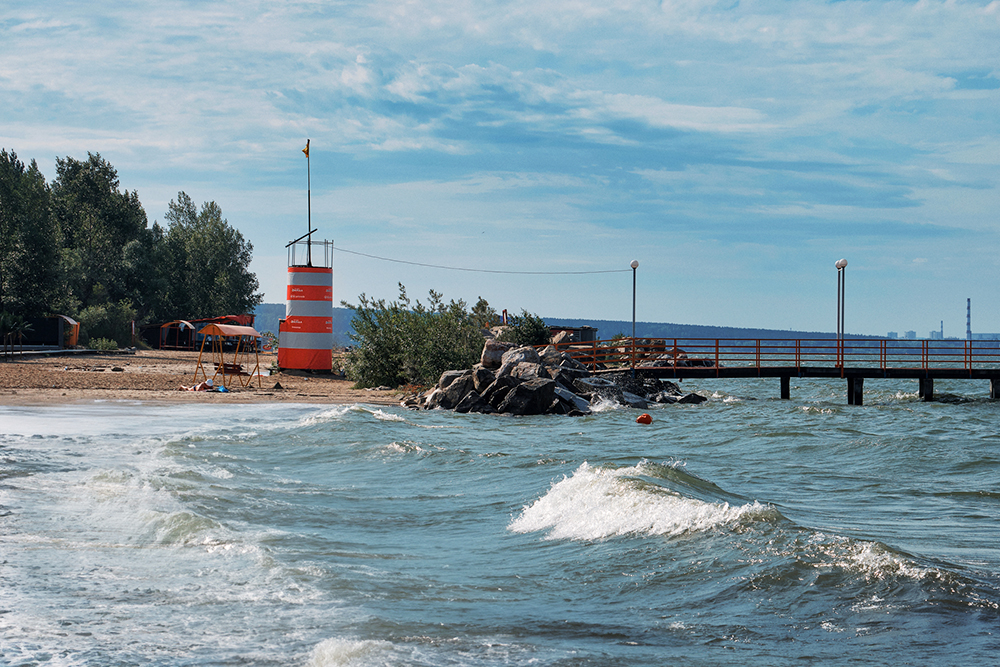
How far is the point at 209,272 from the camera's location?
7450cm

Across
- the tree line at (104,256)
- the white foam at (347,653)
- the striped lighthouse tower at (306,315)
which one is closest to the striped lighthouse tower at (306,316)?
the striped lighthouse tower at (306,315)

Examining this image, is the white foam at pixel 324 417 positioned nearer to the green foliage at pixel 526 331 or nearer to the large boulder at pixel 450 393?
the large boulder at pixel 450 393

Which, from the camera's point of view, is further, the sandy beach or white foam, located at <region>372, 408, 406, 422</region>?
the sandy beach

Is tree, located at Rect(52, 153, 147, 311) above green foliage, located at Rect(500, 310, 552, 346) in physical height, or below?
above

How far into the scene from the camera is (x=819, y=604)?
23.0 feet

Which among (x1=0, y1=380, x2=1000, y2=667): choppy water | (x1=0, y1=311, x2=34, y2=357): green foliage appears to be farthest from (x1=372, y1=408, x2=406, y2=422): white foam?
(x1=0, y1=311, x2=34, y2=357): green foliage

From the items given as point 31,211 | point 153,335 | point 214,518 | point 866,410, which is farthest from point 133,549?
point 153,335

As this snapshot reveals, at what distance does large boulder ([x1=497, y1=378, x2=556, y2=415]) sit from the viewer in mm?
26031

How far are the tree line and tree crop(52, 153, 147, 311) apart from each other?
0.08 metres

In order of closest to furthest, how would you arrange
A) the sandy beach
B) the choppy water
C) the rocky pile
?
the choppy water, the sandy beach, the rocky pile

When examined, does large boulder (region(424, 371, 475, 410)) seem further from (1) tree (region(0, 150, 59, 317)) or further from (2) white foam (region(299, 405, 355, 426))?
(1) tree (region(0, 150, 59, 317))

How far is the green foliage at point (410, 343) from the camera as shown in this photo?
31922mm

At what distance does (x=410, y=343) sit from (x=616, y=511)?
2282 cm

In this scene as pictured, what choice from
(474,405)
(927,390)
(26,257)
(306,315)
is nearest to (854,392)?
(927,390)
